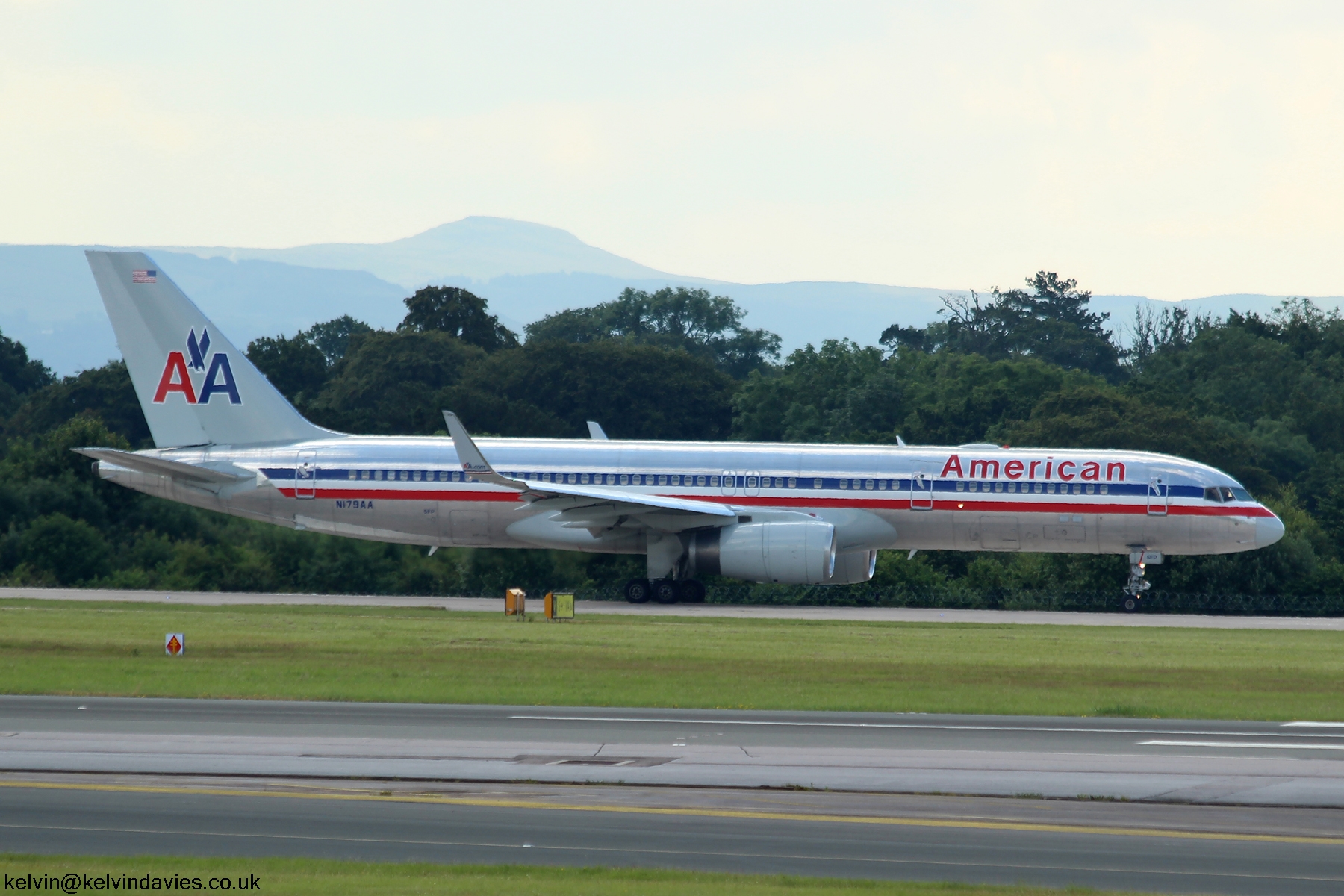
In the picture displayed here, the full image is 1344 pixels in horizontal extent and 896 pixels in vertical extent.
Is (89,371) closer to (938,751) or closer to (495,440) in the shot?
(495,440)

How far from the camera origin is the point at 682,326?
140500 mm

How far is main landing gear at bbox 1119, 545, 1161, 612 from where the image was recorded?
3888 cm

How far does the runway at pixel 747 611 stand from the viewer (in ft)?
119

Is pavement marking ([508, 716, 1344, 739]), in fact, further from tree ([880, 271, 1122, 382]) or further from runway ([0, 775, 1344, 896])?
tree ([880, 271, 1122, 382])

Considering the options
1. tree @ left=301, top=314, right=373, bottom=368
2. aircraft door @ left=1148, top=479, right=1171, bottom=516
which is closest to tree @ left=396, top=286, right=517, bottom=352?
tree @ left=301, top=314, right=373, bottom=368

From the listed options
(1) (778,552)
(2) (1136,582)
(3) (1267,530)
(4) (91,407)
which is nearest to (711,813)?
(1) (778,552)

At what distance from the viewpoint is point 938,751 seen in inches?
635

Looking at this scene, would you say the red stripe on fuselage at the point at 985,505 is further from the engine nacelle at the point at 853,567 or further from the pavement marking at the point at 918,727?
the pavement marking at the point at 918,727

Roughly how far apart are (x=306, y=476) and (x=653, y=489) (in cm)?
940

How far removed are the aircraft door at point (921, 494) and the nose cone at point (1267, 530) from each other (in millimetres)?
8405

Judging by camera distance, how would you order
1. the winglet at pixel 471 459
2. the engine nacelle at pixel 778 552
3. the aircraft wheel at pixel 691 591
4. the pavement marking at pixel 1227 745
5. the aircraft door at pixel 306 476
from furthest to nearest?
1. the aircraft door at pixel 306 476
2. the aircraft wheel at pixel 691 591
3. the engine nacelle at pixel 778 552
4. the winglet at pixel 471 459
5. the pavement marking at pixel 1227 745

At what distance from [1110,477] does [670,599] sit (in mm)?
11881

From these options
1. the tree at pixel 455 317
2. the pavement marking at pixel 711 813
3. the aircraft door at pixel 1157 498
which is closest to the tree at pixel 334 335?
the tree at pixel 455 317

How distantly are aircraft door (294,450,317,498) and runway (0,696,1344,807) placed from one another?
19810 millimetres
